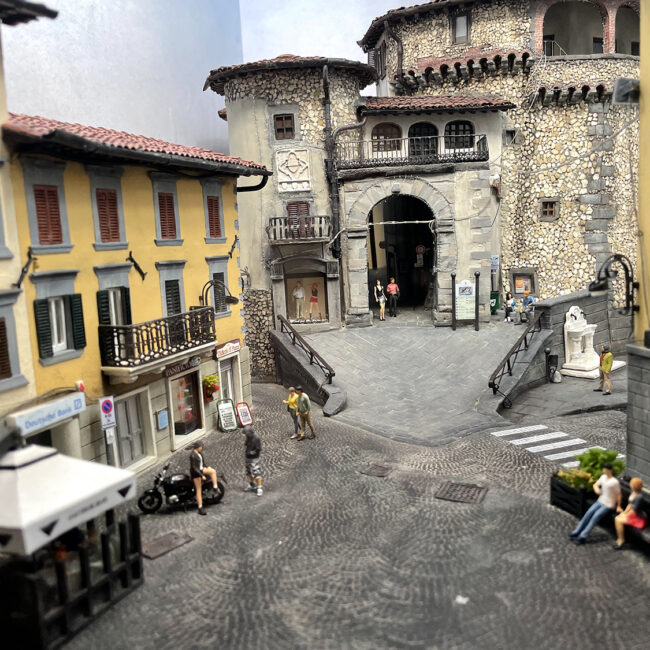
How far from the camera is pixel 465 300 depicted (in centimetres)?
2686

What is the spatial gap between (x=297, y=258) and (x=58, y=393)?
15547 mm

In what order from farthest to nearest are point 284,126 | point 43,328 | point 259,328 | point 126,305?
point 259,328, point 284,126, point 126,305, point 43,328

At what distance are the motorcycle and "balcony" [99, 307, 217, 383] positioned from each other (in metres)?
2.70

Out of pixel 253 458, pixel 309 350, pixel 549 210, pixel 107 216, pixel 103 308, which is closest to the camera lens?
pixel 253 458

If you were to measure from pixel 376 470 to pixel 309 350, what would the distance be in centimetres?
882

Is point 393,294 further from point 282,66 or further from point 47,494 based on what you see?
point 47,494

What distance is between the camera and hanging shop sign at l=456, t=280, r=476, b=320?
26.8m

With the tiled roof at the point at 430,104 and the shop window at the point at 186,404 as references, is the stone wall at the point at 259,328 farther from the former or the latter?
the tiled roof at the point at 430,104

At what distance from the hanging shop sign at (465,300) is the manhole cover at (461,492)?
13.7 meters

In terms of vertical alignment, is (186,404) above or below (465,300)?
below

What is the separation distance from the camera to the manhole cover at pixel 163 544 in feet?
37.9

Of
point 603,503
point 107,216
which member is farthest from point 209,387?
point 603,503

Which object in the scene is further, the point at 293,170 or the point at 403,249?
the point at 403,249

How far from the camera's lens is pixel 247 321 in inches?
1113
